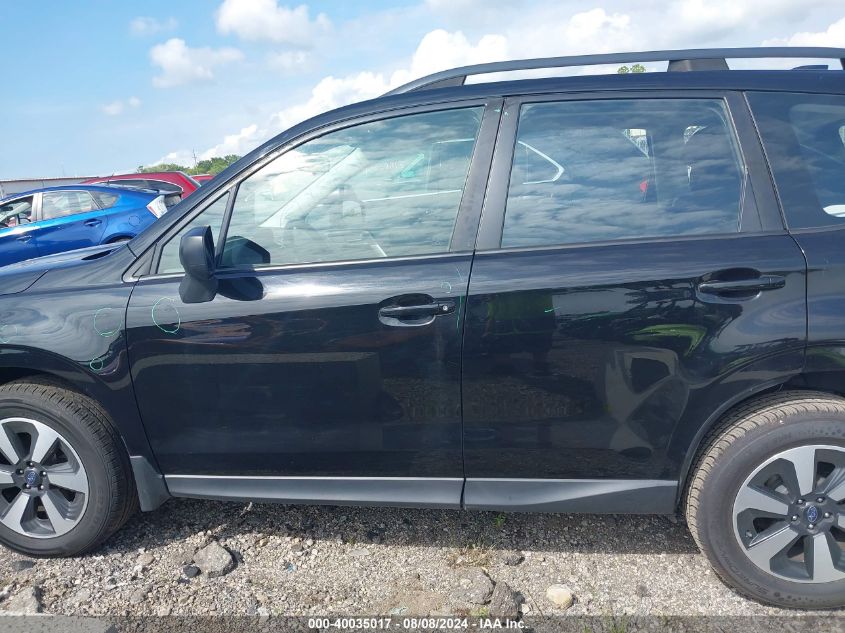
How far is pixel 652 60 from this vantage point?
7.73 ft

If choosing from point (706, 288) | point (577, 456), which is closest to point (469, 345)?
point (577, 456)

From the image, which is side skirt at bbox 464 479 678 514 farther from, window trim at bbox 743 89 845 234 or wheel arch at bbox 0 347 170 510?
wheel arch at bbox 0 347 170 510

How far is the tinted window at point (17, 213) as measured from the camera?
8.36 m

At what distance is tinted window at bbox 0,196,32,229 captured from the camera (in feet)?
27.4

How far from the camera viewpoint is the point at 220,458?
238 centimetres

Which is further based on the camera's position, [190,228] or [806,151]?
[190,228]

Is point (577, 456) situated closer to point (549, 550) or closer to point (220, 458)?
point (549, 550)

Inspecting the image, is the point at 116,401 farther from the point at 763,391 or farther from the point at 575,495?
the point at 763,391

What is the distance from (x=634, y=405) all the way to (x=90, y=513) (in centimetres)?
218

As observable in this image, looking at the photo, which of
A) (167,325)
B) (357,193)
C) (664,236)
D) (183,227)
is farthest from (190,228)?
(664,236)

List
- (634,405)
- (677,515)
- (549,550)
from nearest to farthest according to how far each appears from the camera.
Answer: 1. (634,405)
2. (549,550)
3. (677,515)

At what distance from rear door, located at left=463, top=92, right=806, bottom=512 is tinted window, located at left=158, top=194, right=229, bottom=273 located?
3.28 feet

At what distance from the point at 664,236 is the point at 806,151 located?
560 mm

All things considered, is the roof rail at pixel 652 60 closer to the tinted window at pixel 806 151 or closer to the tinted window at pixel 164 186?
the tinted window at pixel 806 151
